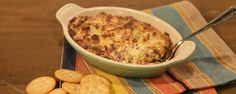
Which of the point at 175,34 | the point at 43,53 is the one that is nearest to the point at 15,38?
the point at 43,53

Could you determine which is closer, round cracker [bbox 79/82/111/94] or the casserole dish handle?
round cracker [bbox 79/82/111/94]

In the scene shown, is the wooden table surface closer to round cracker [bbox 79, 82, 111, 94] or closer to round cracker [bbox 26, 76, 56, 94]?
round cracker [bbox 26, 76, 56, 94]

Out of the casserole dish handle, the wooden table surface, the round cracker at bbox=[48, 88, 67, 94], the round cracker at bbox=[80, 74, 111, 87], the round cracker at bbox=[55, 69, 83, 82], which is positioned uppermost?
the casserole dish handle

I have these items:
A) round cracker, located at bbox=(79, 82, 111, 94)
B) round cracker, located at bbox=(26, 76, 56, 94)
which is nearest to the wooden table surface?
round cracker, located at bbox=(26, 76, 56, 94)

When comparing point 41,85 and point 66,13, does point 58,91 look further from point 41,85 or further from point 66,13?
point 66,13

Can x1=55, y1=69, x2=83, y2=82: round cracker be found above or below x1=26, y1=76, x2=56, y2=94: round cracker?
above

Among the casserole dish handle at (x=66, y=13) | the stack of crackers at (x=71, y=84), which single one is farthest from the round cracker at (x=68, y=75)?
the casserole dish handle at (x=66, y=13)
